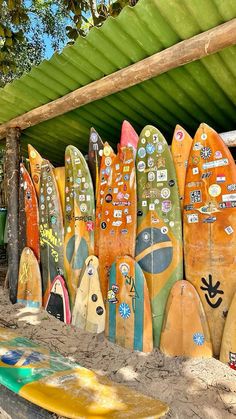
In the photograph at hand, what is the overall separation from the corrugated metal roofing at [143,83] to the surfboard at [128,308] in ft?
4.75

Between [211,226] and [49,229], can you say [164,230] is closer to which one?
[211,226]

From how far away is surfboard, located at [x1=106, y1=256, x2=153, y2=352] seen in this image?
7.37 feet

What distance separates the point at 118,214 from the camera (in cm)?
259

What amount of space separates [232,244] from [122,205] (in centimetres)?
97

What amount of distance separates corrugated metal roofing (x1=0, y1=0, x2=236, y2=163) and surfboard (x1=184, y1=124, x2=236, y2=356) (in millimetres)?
431

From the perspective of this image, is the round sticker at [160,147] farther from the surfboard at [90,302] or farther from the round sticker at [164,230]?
the surfboard at [90,302]

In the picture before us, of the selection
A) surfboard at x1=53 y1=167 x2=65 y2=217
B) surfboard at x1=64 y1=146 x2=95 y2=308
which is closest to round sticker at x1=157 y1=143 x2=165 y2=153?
surfboard at x1=64 y1=146 x2=95 y2=308

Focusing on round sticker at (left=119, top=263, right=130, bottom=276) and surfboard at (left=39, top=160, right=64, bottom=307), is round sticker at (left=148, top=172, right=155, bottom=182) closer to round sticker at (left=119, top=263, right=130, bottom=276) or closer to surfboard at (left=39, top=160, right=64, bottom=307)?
round sticker at (left=119, top=263, right=130, bottom=276)

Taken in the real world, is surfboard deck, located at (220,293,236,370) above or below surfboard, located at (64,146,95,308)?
below

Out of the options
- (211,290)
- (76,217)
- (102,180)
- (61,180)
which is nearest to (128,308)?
(211,290)

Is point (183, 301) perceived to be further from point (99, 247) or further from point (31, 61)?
point (31, 61)

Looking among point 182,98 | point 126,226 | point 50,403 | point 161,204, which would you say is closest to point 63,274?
point 126,226

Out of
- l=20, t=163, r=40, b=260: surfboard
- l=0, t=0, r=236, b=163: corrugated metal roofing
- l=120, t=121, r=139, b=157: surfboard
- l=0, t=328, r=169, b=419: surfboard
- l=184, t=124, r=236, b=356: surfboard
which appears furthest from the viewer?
l=20, t=163, r=40, b=260: surfboard

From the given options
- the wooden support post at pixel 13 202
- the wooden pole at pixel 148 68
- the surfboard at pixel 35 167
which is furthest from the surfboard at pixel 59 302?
the wooden pole at pixel 148 68
